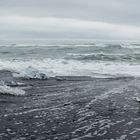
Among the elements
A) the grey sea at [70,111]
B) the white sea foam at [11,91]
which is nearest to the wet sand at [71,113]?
the grey sea at [70,111]

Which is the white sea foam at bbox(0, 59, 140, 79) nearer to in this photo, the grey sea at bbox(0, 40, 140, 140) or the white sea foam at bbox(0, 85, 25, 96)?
the grey sea at bbox(0, 40, 140, 140)

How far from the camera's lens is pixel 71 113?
10492 mm

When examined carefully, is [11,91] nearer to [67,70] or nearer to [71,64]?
[67,70]

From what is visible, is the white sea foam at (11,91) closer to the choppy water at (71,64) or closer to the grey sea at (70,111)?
the grey sea at (70,111)

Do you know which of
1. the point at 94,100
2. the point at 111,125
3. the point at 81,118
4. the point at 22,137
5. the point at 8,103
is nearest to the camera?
the point at 22,137

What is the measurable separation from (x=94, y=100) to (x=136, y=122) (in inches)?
120

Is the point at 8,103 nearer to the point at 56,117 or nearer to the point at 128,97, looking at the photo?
the point at 56,117

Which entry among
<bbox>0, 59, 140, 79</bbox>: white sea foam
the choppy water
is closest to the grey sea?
<bbox>0, 59, 140, 79</bbox>: white sea foam

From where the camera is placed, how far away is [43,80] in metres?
18.1

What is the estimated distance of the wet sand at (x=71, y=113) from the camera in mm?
8523

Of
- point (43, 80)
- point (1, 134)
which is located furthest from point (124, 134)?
point (43, 80)

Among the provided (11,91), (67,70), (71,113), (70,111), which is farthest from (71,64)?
(71,113)

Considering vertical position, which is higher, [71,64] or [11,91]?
[71,64]

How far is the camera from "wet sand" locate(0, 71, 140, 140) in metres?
8.52
